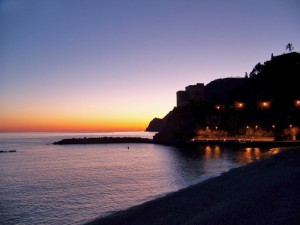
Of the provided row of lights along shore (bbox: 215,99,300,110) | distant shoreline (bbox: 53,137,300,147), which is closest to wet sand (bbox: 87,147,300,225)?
distant shoreline (bbox: 53,137,300,147)

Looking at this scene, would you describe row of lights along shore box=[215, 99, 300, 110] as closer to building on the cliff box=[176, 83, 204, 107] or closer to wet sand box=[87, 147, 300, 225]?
building on the cliff box=[176, 83, 204, 107]

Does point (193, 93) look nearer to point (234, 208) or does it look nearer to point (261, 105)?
point (261, 105)

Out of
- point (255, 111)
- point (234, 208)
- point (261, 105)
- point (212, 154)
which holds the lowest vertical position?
point (212, 154)

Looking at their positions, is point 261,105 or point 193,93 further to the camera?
point 193,93

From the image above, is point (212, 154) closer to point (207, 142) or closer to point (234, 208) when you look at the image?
point (207, 142)

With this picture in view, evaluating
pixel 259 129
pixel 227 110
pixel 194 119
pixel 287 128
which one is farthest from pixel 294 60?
pixel 194 119

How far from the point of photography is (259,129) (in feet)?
371

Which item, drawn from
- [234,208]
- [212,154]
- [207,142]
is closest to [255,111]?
[207,142]

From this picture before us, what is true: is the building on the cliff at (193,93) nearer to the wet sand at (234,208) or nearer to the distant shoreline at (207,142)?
the distant shoreline at (207,142)

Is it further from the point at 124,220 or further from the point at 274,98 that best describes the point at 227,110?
the point at 124,220

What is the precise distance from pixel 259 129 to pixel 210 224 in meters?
108

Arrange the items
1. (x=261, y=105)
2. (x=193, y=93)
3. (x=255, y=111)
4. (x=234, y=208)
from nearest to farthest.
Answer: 1. (x=234, y=208)
2. (x=261, y=105)
3. (x=255, y=111)
4. (x=193, y=93)

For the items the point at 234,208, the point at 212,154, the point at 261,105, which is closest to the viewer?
the point at 234,208

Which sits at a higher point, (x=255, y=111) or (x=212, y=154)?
(x=255, y=111)
